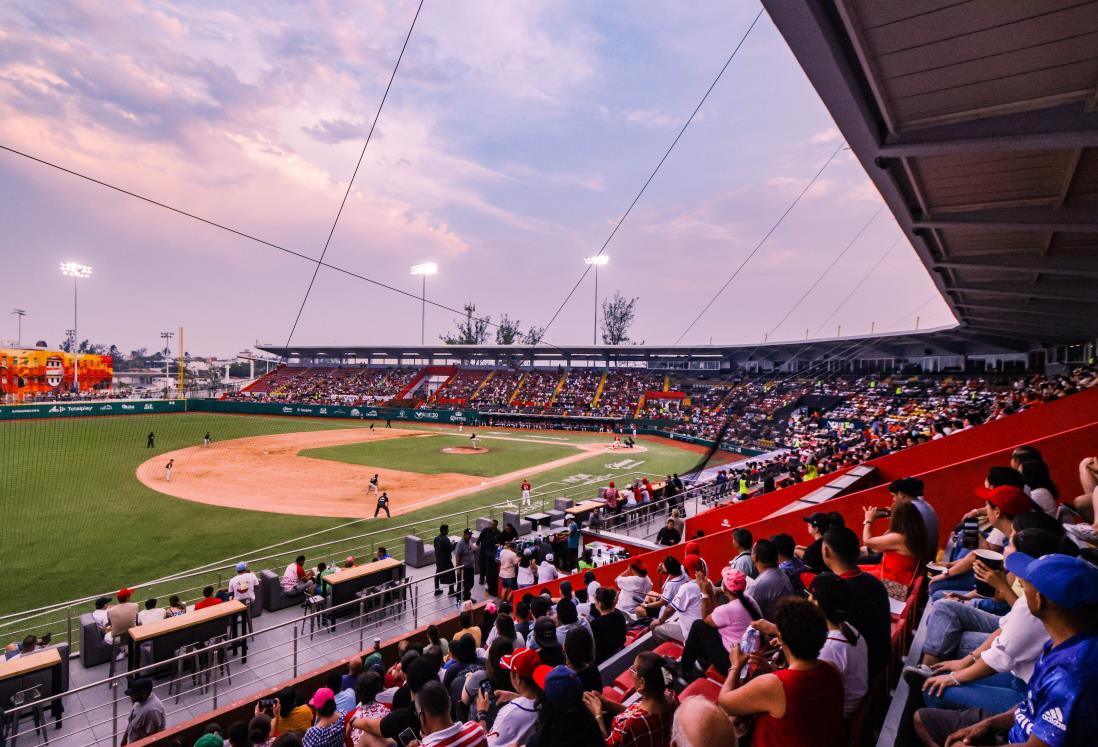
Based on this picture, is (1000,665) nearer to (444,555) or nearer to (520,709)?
(520,709)

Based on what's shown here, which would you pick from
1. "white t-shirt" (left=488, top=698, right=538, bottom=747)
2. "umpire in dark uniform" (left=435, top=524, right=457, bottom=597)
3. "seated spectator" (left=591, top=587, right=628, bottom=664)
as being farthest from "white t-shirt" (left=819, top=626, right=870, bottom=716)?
"umpire in dark uniform" (left=435, top=524, right=457, bottom=597)

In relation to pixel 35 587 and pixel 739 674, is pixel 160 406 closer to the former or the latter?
pixel 35 587

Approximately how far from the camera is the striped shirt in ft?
10.5

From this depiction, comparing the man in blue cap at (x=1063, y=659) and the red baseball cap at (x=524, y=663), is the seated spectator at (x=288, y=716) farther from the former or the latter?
the man in blue cap at (x=1063, y=659)

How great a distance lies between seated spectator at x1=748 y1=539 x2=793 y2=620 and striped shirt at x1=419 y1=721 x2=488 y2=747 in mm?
2302

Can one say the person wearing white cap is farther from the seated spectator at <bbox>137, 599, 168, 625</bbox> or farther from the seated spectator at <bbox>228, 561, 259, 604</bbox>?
the seated spectator at <bbox>137, 599, 168, 625</bbox>

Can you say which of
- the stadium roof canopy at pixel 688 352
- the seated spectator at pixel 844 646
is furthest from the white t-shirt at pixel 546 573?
the stadium roof canopy at pixel 688 352

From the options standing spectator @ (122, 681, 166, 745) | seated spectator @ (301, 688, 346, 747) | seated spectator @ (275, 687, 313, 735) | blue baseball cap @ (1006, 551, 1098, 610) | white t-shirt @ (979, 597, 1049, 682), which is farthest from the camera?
standing spectator @ (122, 681, 166, 745)

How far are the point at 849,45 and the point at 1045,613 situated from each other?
4.98 m

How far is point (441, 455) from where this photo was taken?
113 ft

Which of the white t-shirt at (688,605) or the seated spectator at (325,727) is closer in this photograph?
→ the seated spectator at (325,727)

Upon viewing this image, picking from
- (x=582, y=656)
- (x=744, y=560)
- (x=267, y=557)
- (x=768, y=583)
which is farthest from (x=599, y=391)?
(x=582, y=656)

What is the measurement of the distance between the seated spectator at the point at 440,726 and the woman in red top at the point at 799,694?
64.4 inches

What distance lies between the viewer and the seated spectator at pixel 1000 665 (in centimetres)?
284
